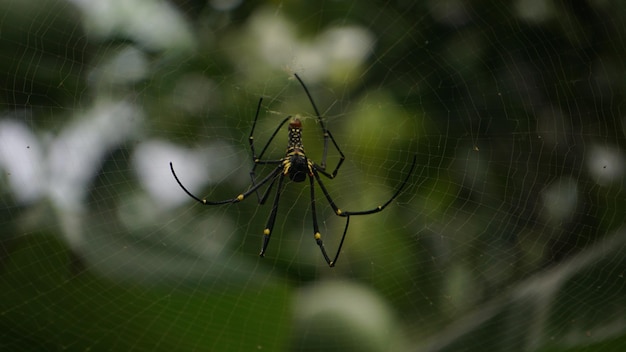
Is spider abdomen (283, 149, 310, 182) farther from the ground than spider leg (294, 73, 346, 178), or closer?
closer

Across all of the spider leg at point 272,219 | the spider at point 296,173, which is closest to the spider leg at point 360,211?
the spider at point 296,173

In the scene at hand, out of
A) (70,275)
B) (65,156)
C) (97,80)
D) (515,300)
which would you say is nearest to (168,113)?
(97,80)

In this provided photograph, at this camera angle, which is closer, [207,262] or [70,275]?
[70,275]

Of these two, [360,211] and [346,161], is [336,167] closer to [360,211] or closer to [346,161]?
[346,161]

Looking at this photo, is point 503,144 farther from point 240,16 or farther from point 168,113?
point 168,113

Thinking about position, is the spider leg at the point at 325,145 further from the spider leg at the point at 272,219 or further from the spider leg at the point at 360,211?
the spider leg at the point at 272,219

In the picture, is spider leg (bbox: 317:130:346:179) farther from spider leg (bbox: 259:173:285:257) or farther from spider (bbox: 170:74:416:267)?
spider leg (bbox: 259:173:285:257)

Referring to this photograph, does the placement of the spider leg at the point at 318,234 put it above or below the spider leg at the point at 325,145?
below

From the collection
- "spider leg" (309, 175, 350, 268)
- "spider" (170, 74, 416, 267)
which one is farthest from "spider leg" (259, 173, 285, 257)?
"spider leg" (309, 175, 350, 268)

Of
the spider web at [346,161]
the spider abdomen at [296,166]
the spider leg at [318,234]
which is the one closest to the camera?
the spider web at [346,161]
